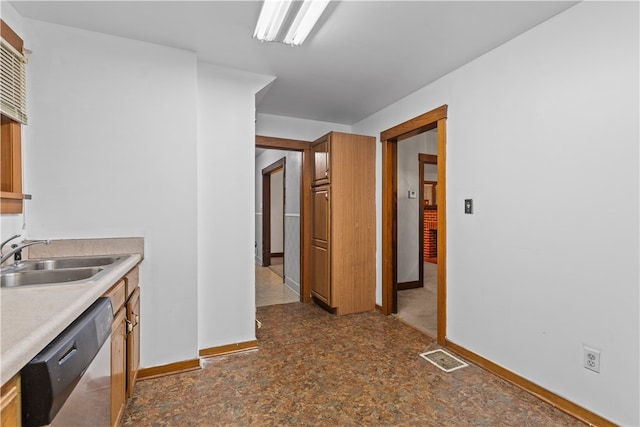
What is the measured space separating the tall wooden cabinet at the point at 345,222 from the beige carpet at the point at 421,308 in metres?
0.43

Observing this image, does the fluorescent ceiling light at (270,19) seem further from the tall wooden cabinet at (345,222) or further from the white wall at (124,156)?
the tall wooden cabinet at (345,222)

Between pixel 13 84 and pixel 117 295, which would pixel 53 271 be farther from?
pixel 13 84

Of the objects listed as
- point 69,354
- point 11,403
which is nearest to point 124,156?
point 69,354

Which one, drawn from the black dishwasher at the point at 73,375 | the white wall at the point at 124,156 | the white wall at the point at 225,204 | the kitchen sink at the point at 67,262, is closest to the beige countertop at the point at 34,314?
the black dishwasher at the point at 73,375

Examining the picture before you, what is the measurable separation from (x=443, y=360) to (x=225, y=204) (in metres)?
2.13

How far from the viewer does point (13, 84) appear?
5.61 ft

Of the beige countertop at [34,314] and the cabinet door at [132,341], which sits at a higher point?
the beige countertop at [34,314]

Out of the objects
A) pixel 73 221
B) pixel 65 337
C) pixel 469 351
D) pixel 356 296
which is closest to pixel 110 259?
pixel 73 221

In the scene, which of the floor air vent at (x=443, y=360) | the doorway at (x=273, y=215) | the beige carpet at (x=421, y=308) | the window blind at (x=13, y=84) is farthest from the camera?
the doorway at (x=273, y=215)

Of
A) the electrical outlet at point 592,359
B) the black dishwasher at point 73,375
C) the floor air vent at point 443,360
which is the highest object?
the black dishwasher at point 73,375

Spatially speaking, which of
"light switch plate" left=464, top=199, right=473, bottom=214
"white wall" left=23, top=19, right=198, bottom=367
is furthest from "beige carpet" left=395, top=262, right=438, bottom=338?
"white wall" left=23, top=19, right=198, bottom=367

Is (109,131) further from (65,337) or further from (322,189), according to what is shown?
(322,189)

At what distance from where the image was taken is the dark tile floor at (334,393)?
1.74 meters

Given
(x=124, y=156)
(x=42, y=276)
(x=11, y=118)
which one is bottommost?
(x=42, y=276)
